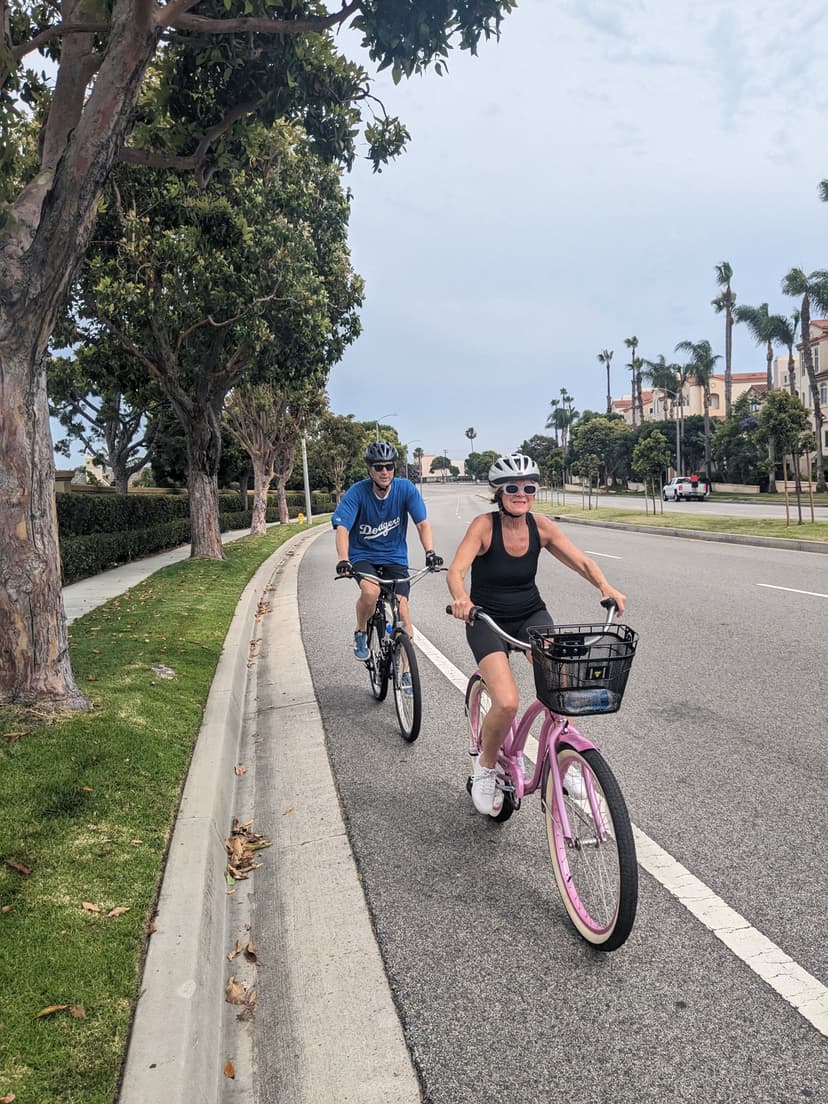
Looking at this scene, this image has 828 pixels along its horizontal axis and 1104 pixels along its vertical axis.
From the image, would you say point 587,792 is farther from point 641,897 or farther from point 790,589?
point 790,589

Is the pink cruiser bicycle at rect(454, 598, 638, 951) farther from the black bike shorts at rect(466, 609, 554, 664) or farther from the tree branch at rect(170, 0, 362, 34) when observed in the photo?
the tree branch at rect(170, 0, 362, 34)

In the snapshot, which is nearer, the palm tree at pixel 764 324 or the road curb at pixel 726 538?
the road curb at pixel 726 538

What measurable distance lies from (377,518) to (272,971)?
3.89 metres

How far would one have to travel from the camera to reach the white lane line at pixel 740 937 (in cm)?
270

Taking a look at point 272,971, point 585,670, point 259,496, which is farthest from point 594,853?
point 259,496

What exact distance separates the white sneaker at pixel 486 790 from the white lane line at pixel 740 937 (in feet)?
2.35

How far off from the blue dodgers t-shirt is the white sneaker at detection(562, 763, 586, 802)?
130 inches

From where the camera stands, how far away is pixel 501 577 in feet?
13.5

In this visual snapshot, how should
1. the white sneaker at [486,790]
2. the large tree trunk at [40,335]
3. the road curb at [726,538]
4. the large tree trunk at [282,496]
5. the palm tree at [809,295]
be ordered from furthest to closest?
1. the palm tree at [809,295]
2. the large tree trunk at [282,496]
3. the road curb at [726,538]
4. the large tree trunk at [40,335]
5. the white sneaker at [486,790]

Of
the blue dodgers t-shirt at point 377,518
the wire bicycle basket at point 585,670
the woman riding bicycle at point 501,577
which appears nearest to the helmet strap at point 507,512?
the woman riding bicycle at point 501,577

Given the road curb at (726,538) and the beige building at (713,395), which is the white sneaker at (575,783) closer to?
the road curb at (726,538)

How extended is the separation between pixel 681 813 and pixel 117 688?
172 inches

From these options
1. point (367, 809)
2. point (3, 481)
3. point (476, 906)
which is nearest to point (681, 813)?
point (476, 906)

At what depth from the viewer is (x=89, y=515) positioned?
60.2 feet
